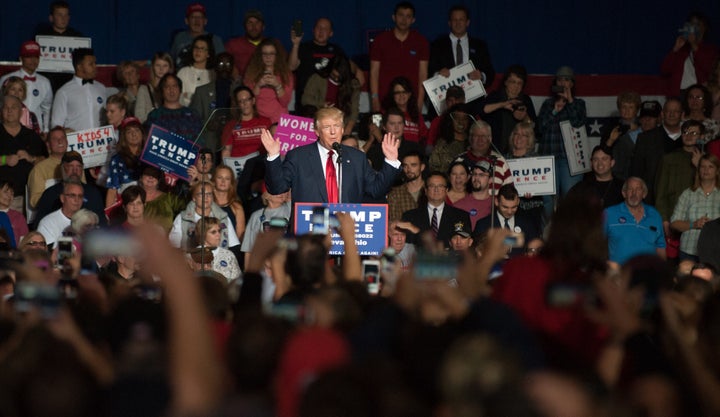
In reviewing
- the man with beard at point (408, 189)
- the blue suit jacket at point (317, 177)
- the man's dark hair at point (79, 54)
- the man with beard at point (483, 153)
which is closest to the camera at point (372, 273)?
the blue suit jacket at point (317, 177)

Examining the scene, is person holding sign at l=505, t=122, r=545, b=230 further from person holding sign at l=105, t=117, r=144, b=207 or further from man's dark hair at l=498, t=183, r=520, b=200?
person holding sign at l=105, t=117, r=144, b=207

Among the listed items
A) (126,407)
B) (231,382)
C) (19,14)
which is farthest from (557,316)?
(19,14)

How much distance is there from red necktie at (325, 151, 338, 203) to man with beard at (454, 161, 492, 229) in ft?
6.81

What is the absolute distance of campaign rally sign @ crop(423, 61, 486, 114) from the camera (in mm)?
11164

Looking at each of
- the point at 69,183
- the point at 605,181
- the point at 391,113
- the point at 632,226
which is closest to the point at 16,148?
the point at 69,183

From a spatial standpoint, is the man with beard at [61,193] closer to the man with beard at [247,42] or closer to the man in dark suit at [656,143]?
the man with beard at [247,42]

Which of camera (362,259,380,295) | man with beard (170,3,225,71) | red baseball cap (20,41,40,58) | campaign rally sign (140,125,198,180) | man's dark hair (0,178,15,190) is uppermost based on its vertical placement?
man with beard (170,3,225,71)

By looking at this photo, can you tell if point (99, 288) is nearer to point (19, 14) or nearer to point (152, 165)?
point (152, 165)

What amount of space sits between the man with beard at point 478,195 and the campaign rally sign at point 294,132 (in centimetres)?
140

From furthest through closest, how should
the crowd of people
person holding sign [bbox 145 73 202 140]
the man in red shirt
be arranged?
the man in red shirt
person holding sign [bbox 145 73 202 140]
the crowd of people

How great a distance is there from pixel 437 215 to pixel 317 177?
163 centimetres

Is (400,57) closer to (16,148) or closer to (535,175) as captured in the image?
(535,175)

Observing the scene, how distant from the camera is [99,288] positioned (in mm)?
4383

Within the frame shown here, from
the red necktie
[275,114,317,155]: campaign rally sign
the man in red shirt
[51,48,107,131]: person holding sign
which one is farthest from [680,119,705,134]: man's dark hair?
[51,48,107,131]: person holding sign
